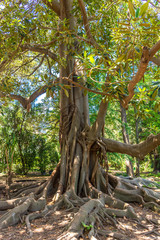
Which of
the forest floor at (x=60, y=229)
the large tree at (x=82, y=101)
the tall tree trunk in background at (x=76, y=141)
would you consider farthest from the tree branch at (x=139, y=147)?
the forest floor at (x=60, y=229)

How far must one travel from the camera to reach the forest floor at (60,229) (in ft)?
8.61

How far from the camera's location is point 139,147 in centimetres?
445

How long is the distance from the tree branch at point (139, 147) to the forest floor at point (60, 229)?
4.58ft

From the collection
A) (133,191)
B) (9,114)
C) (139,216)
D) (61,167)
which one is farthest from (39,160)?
(139,216)

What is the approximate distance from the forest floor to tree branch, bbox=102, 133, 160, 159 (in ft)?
4.58

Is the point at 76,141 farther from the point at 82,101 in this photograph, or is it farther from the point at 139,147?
the point at 139,147

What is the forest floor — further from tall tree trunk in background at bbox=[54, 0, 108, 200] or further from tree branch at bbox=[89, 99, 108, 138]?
tree branch at bbox=[89, 99, 108, 138]

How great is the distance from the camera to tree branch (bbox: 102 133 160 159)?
421cm

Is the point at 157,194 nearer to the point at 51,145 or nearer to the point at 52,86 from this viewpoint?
the point at 52,86

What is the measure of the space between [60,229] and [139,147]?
258 cm

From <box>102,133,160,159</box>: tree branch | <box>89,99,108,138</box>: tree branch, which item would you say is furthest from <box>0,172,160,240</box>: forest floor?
<box>89,99,108,138</box>: tree branch

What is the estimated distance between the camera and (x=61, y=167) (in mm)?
4965

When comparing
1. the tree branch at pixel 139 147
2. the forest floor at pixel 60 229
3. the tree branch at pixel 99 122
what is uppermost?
the tree branch at pixel 99 122

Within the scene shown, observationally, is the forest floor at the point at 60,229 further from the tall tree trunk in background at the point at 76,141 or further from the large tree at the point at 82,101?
the tall tree trunk in background at the point at 76,141
